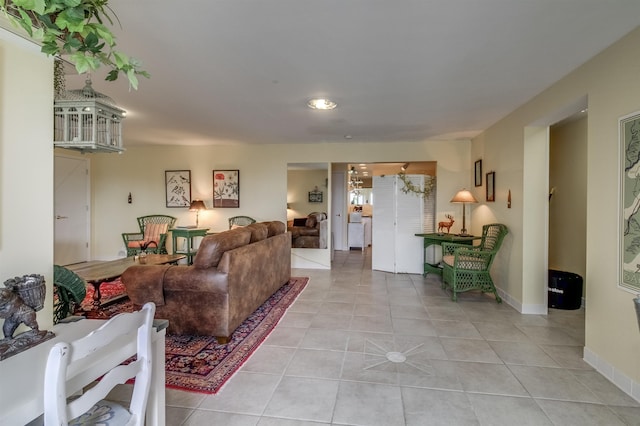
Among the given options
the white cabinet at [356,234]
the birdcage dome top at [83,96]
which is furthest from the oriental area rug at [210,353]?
the white cabinet at [356,234]

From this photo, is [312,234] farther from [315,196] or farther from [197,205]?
[197,205]

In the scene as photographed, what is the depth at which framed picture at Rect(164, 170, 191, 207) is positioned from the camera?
21.2ft

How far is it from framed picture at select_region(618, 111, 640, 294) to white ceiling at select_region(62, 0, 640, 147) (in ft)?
2.25

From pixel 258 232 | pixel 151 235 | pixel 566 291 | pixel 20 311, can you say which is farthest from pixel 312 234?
pixel 20 311

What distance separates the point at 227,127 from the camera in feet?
16.0

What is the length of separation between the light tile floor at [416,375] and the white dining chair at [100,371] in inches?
32.2

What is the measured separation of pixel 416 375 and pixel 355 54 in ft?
8.20

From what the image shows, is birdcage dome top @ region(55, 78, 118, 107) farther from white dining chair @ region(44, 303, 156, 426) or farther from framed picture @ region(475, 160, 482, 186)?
framed picture @ region(475, 160, 482, 186)

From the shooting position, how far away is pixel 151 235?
6.25 meters

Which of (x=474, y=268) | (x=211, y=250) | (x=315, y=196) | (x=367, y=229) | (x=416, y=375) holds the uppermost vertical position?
(x=315, y=196)

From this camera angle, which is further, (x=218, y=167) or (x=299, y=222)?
(x=299, y=222)

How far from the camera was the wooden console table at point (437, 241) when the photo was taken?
484 cm

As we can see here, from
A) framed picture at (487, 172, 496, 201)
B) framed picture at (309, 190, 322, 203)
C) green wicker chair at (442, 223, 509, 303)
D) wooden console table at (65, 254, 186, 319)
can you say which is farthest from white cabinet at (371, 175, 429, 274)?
wooden console table at (65, 254, 186, 319)

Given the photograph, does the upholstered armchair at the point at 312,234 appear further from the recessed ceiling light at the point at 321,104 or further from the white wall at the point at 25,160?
the white wall at the point at 25,160
